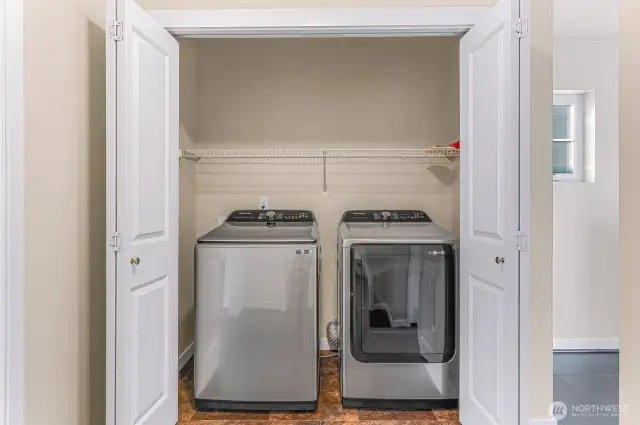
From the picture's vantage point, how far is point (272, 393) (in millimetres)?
2330

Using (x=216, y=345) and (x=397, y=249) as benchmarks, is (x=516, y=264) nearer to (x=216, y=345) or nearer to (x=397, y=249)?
(x=397, y=249)

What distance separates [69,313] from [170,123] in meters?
0.97

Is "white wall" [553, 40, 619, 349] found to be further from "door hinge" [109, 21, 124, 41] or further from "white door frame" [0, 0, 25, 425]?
"white door frame" [0, 0, 25, 425]

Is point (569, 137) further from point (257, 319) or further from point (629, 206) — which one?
point (257, 319)

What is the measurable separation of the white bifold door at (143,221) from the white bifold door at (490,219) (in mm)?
1481

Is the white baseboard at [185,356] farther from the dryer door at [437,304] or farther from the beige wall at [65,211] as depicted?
the dryer door at [437,304]

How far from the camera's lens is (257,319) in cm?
230

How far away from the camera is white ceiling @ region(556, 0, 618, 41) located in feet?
9.32

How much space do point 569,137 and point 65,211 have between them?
3738 millimetres

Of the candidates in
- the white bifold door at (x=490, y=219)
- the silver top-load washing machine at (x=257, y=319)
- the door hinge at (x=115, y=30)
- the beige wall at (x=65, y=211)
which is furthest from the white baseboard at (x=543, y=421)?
the door hinge at (x=115, y=30)

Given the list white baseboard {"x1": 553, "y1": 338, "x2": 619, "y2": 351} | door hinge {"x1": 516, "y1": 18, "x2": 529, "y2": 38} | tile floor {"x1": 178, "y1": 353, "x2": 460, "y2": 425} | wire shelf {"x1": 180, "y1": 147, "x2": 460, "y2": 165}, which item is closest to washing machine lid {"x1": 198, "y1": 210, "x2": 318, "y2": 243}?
wire shelf {"x1": 180, "y1": 147, "x2": 460, "y2": 165}

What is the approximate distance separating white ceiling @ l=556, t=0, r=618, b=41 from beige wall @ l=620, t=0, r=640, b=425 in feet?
6.74

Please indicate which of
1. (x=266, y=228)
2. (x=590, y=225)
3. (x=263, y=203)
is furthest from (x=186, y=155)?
(x=590, y=225)

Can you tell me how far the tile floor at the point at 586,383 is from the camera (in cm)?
242
